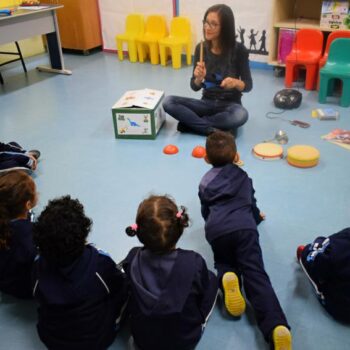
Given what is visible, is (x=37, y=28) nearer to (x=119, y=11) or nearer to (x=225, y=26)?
(x=119, y=11)

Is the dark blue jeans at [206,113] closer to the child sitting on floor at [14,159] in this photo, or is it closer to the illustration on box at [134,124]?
the illustration on box at [134,124]

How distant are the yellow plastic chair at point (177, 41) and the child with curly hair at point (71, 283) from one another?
3.21 m

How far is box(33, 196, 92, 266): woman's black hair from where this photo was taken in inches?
42.6

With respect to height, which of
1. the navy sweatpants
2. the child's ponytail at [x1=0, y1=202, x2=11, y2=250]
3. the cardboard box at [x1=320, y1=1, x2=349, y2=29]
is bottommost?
the navy sweatpants

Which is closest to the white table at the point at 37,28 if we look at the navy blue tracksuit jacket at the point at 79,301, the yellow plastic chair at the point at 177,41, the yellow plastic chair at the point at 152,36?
the yellow plastic chair at the point at 152,36

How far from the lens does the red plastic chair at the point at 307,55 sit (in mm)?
3322

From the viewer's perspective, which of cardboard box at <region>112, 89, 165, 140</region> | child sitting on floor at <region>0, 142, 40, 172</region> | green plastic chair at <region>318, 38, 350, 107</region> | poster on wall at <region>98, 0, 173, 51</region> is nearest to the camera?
child sitting on floor at <region>0, 142, 40, 172</region>

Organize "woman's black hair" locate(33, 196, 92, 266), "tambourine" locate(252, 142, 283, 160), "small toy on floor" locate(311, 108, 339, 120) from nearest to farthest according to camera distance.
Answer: "woman's black hair" locate(33, 196, 92, 266), "tambourine" locate(252, 142, 283, 160), "small toy on floor" locate(311, 108, 339, 120)

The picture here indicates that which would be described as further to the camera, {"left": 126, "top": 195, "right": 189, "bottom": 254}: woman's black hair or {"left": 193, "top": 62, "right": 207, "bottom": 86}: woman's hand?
{"left": 193, "top": 62, "right": 207, "bottom": 86}: woman's hand

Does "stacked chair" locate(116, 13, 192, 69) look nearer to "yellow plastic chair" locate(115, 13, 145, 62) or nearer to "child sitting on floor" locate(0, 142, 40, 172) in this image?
"yellow plastic chair" locate(115, 13, 145, 62)

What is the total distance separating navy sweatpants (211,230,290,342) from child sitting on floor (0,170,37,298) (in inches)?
25.6

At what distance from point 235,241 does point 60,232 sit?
0.61 metres

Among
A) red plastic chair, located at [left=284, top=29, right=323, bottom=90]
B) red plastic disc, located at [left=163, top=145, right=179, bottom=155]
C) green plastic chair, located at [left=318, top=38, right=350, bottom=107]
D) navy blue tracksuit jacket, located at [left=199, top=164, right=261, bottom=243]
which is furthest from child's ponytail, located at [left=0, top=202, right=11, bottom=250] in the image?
red plastic chair, located at [left=284, top=29, right=323, bottom=90]

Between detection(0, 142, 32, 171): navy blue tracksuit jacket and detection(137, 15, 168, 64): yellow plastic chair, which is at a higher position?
detection(137, 15, 168, 64): yellow plastic chair
